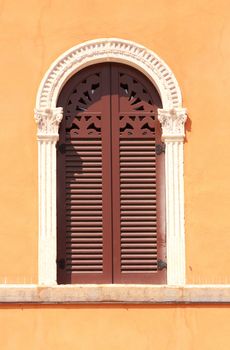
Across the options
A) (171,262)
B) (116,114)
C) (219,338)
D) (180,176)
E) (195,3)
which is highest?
(195,3)

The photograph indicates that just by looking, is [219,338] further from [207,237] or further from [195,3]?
[195,3]

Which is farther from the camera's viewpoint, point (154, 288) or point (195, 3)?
point (195, 3)

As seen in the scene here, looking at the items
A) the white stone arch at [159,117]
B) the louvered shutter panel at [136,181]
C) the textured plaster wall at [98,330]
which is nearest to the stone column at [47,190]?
the white stone arch at [159,117]

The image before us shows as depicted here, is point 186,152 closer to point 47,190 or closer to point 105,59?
point 105,59

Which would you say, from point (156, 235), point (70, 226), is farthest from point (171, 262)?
point (70, 226)

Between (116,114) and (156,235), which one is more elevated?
(116,114)

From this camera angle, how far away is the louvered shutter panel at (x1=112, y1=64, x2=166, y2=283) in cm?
895

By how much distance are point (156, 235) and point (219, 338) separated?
1.08m

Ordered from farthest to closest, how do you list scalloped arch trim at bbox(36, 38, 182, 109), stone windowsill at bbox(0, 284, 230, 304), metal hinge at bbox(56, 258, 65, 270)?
1. scalloped arch trim at bbox(36, 38, 182, 109)
2. metal hinge at bbox(56, 258, 65, 270)
3. stone windowsill at bbox(0, 284, 230, 304)

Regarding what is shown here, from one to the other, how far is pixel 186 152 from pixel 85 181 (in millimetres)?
953

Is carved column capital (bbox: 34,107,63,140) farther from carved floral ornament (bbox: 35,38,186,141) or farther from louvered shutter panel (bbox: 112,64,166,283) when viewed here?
louvered shutter panel (bbox: 112,64,166,283)

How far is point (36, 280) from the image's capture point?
344 inches

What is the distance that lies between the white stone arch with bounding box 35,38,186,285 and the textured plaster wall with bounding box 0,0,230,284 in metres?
0.07

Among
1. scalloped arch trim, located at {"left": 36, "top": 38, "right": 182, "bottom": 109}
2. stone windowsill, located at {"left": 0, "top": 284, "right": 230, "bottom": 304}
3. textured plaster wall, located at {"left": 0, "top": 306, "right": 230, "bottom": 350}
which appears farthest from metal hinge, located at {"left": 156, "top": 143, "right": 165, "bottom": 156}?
textured plaster wall, located at {"left": 0, "top": 306, "right": 230, "bottom": 350}
